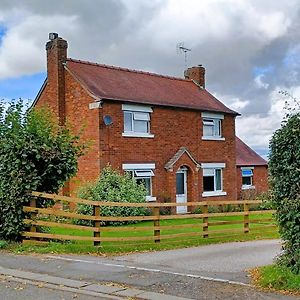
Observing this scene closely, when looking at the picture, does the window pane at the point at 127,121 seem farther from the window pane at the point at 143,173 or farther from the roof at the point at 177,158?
the roof at the point at 177,158

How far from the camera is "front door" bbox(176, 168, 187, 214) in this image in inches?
1161

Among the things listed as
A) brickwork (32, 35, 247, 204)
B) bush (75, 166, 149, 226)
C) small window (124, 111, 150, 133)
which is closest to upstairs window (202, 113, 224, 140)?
brickwork (32, 35, 247, 204)

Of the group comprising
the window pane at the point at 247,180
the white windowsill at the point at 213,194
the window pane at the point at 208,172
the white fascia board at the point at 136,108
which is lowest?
the white windowsill at the point at 213,194

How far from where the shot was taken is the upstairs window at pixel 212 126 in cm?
3106

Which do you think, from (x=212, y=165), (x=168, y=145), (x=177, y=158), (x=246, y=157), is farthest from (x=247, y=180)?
(x=168, y=145)

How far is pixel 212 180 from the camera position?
31672 mm

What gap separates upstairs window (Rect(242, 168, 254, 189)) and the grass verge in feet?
93.9

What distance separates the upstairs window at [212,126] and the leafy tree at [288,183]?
21.8 meters

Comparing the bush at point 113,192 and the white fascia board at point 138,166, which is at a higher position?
the white fascia board at point 138,166

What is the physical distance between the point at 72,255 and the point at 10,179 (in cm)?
307

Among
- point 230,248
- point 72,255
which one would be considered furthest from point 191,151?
point 72,255

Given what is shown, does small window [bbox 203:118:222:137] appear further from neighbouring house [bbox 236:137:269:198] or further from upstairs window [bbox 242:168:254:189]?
upstairs window [bbox 242:168:254:189]

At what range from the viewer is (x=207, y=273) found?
1023 centimetres

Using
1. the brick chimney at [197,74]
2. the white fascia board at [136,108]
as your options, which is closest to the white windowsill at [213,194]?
the white fascia board at [136,108]
